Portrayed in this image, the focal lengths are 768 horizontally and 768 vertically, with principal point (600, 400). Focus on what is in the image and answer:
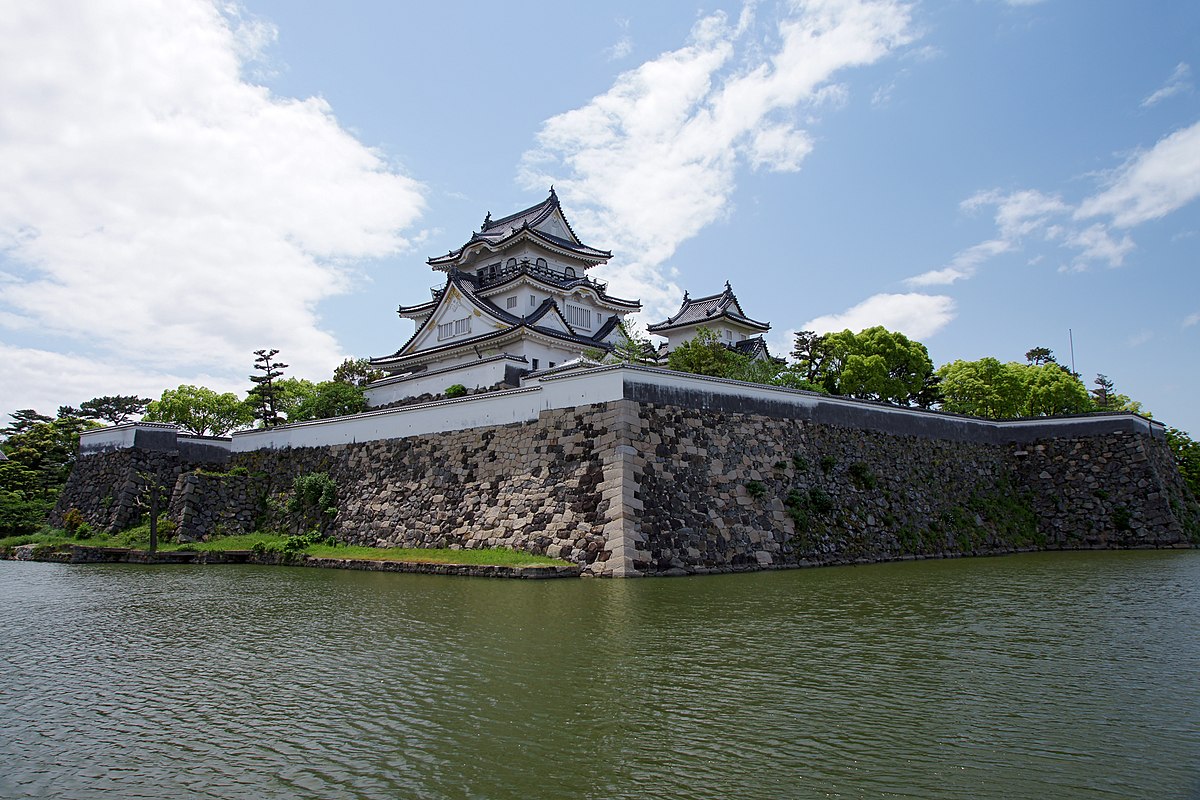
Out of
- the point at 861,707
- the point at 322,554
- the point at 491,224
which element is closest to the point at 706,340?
the point at 491,224

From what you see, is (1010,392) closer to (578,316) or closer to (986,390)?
(986,390)

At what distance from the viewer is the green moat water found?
572cm

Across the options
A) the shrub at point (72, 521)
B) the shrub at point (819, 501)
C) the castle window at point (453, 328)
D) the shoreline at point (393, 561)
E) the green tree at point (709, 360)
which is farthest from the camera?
the castle window at point (453, 328)

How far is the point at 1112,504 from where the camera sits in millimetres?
26625

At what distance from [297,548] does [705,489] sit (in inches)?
497

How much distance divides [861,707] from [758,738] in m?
1.39

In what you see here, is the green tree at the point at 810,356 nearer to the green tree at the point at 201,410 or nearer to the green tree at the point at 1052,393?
the green tree at the point at 1052,393

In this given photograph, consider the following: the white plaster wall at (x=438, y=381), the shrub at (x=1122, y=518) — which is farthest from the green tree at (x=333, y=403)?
the shrub at (x=1122, y=518)

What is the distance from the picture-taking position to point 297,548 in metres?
23.2

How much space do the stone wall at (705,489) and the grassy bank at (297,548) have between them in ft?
1.53

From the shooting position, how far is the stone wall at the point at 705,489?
18328 mm

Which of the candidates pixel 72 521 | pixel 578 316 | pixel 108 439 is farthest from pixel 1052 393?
pixel 72 521

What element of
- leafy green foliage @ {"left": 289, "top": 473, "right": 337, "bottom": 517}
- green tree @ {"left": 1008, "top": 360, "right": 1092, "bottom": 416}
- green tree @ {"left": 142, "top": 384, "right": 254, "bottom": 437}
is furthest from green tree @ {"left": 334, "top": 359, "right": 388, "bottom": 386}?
green tree @ {"left": 1008, "top": 360, "right": 1092, "bottom": 416}

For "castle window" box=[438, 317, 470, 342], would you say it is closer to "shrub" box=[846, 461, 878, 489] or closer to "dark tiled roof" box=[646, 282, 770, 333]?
"dark tiled roof" box=[646, 282, 770, 333]
